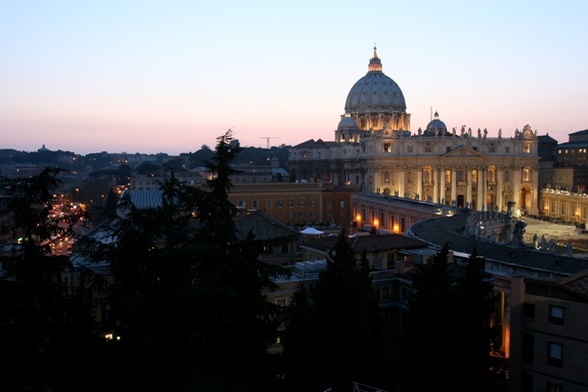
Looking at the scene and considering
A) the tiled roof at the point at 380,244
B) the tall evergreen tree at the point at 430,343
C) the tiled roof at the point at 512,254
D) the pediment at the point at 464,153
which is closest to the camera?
the tall evergreen tree at the point at 430,343

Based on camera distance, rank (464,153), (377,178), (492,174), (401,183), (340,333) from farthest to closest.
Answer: (492,174)
(464,153)
(401,183)
(377,178)
(340,333)

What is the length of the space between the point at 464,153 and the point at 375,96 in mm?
34550

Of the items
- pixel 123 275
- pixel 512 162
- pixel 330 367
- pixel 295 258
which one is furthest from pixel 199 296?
pixel 512 162

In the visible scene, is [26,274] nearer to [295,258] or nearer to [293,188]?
[295,258]

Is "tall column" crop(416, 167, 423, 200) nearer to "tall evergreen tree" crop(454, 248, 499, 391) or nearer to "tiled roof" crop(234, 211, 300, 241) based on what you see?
"tiled roof" crop(234, 211, 300, 241)

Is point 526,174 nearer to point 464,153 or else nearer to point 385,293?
point 464,153

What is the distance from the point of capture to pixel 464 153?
88.0 metres

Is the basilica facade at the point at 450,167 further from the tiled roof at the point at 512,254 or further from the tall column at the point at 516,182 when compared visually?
the tiled roof at the point at 512,254

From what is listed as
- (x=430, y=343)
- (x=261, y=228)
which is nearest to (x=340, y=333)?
(x=430, y=343)

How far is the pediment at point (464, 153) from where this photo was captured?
87225 mm

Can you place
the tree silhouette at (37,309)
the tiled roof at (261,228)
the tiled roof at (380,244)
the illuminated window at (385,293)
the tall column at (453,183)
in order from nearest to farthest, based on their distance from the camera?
1. the tree silhouette at (37,309)
2. the illuminated window at (385,293)
3. the tiled roof at (380,244)
4. the tiled roof at (261,228)
5. the tall column at (453,183)

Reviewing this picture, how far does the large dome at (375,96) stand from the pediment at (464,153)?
3157cm

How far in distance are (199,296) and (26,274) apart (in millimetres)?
3643

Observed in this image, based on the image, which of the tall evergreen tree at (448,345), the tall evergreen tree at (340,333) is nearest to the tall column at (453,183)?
the tall evergreen tree at (448,345)
